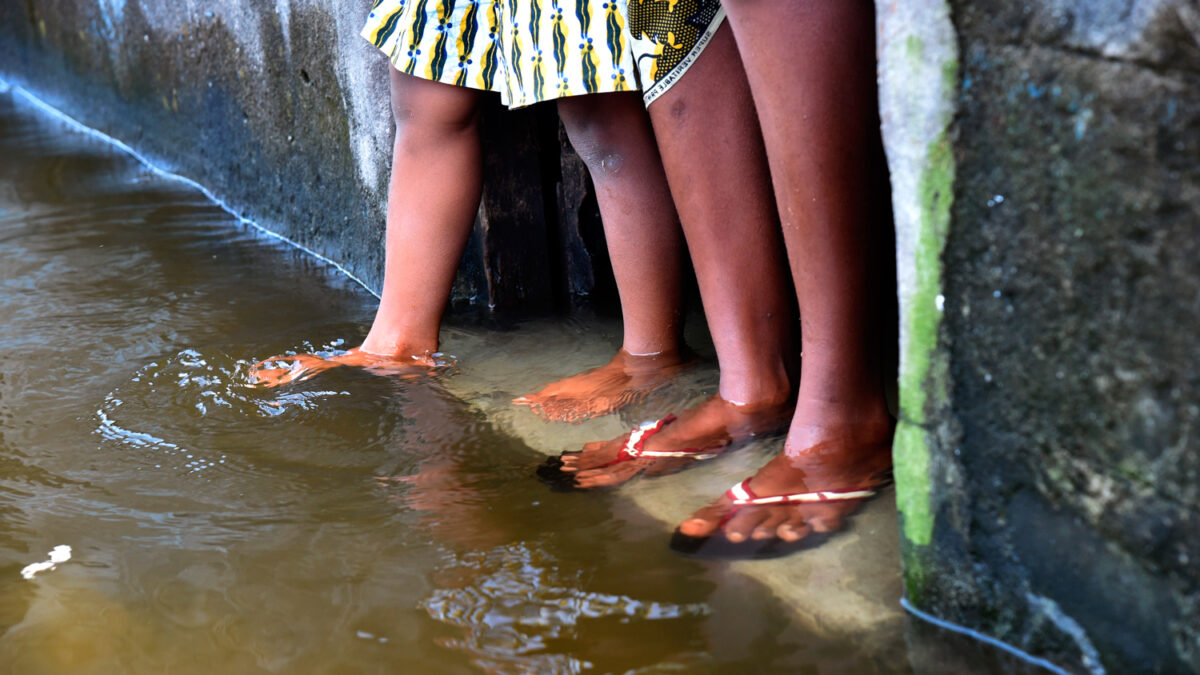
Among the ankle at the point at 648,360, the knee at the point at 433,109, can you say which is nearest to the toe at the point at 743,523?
the ankle at the point at 648,360

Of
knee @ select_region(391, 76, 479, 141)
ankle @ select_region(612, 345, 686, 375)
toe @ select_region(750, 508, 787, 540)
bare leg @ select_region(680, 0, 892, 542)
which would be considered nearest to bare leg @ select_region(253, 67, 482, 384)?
knee @ select_region(391, 76, 479, 141)

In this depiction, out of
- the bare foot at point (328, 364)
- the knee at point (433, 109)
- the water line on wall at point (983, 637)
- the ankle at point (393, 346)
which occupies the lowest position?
the water line on wall at point (983, 637)

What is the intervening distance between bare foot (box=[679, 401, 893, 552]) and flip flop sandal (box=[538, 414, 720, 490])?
0.18m

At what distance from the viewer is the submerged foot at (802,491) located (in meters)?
1.30

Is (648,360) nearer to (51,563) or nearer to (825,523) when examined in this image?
(825,523)

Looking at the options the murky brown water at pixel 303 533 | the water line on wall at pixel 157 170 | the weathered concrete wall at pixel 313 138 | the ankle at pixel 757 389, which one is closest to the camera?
the murky brown water at pixel 303 533

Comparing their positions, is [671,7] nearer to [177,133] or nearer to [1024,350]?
[1024,350]

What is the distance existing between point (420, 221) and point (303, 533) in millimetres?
858

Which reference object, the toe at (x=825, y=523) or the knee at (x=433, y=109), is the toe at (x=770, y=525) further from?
the knee at (x=433, y=109)

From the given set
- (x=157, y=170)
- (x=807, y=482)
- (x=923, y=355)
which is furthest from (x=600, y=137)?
(x=157, y=170)

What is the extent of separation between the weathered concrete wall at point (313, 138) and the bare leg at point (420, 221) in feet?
1.44

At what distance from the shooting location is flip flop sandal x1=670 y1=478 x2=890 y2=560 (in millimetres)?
1271

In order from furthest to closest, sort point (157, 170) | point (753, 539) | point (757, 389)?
point (157, 170)
point (757, 389)
point (753, 539)

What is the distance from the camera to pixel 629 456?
1585mm
